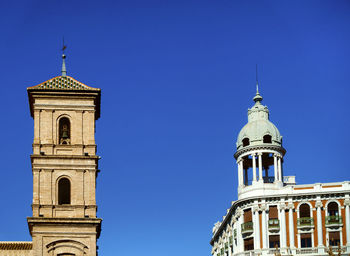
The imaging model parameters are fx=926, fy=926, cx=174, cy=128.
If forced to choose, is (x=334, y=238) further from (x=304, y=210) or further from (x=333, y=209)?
(x=304, y=210)

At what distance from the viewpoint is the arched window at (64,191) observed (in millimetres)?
76188

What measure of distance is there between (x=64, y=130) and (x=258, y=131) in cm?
3502

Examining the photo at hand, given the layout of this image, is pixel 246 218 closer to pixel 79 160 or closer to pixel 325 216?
pixel 325 216

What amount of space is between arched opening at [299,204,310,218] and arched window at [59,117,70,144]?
115ft

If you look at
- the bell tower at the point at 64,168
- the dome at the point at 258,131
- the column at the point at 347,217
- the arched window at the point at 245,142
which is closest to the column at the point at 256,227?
the dome at the point at 258,131

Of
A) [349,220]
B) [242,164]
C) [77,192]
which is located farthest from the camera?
[242,164]

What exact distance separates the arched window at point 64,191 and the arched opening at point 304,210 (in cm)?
3484

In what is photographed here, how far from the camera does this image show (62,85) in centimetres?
7812

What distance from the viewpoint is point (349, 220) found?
101062 millimetres

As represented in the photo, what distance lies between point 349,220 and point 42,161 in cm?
3995

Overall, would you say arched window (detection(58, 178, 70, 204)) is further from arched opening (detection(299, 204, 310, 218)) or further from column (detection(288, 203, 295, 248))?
arched opening (detection(299, 204, 310, 218))

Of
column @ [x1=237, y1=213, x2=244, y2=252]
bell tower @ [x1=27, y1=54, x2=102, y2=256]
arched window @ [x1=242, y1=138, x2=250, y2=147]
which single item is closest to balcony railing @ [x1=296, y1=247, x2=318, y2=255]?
column @ [x1=237, y1=213, x2=244, y2=252]

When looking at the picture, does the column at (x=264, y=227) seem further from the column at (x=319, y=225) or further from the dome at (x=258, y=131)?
the dome at (x=258, y=131)

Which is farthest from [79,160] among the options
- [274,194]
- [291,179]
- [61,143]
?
[291,179]
